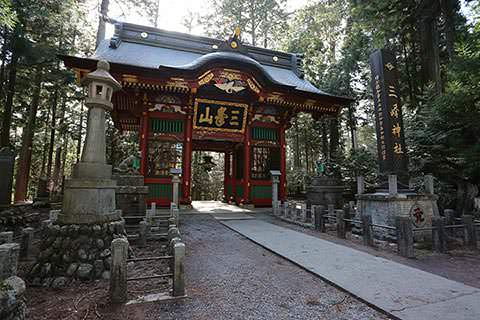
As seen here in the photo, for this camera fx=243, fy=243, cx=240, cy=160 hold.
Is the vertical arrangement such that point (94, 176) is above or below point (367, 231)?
above

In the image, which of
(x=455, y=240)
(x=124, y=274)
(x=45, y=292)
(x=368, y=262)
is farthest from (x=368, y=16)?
(x=45, y=292)

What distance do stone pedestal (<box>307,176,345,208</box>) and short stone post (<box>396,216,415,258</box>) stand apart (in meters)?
4.93

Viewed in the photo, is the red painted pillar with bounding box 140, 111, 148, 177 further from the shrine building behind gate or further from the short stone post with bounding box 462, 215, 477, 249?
the short stone post with bounding box 462, 215, 477, 249

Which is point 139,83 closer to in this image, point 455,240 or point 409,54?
point 455,240

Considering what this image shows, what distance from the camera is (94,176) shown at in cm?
417

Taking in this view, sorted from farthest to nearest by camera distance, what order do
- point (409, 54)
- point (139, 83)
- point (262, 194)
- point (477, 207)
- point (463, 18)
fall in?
point (409, 54) → point (463, 18) → point (262, 194) → point (139, 83) → point (477, 207)

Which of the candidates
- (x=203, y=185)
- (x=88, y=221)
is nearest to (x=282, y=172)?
(x=88, y=221)

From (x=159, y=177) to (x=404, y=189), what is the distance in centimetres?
895

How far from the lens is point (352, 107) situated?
1672cm

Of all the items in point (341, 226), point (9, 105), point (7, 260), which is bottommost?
point (341, 226)

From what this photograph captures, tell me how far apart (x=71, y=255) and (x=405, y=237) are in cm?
598

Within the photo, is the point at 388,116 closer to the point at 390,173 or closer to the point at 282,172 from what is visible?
the point at 390,173

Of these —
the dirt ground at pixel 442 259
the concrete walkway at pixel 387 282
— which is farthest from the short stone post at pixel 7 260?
the dirt ground at pixel 442 259

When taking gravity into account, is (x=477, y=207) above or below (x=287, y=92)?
below
